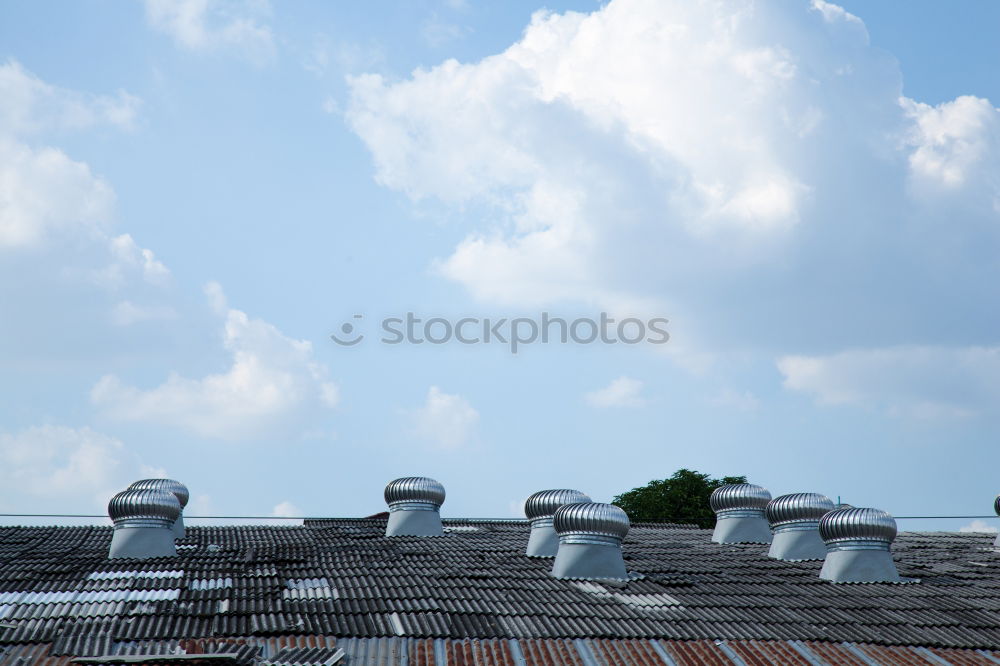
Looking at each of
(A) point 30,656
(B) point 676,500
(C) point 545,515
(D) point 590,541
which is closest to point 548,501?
(C) point 545,515

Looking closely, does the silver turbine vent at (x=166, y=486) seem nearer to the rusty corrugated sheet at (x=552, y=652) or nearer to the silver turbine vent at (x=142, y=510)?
the silver turbine vent at (x=142, y=510)

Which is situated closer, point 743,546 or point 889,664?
point 889,664

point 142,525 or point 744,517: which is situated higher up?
point 744,517

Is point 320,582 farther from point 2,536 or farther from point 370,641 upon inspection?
point 2,536

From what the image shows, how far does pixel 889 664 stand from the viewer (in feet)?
56.7

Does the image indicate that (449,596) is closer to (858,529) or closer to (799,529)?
(858,529)

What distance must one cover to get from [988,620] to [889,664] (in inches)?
160

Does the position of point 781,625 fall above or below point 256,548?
below

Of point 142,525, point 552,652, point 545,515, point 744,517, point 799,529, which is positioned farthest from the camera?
point 744,517

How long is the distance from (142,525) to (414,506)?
25.6ft

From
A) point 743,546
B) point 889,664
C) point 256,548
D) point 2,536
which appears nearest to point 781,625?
point 889,664

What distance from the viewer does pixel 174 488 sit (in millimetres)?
29672

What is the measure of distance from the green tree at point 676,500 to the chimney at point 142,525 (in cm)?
3771

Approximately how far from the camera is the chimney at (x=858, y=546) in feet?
77.7
